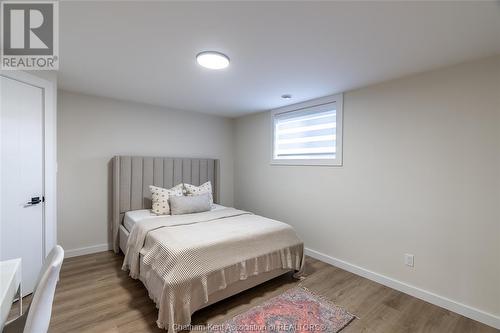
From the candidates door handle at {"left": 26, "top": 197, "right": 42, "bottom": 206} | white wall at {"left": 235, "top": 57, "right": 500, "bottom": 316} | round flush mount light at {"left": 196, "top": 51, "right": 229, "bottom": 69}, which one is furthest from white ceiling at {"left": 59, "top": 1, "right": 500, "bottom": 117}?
door handle at {"left": 26, "top": 197, "right": 42, "bottom": 206}

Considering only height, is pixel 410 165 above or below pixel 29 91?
below

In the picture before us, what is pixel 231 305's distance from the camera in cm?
218

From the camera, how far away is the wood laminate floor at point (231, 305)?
1893mm

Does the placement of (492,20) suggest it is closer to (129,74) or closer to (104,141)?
(129,74)

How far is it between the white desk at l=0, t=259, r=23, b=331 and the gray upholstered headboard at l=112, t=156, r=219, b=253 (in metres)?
2.10

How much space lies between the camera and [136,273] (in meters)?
2.38

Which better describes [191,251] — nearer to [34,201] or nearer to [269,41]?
[34,201]

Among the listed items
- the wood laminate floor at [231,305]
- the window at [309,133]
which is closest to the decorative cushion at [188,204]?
the wood laminate floor at [231,305]

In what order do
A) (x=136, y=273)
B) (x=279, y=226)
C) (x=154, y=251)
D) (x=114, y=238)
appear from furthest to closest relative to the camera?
1. (x=114, y=238)
2. (x=279, y=226)
3. (x=136, y=273)
4. (x=154, y=251)

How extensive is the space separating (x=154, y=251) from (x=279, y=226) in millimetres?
1350

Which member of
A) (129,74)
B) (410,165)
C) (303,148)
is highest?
(129,74)

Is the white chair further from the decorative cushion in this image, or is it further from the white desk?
the decorative cushion

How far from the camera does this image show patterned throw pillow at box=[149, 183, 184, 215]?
3227 millimetres

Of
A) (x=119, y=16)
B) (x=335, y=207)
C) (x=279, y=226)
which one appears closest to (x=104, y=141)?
(x=119, y=16)
